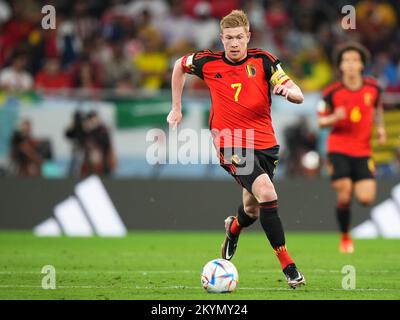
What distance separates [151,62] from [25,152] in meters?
4.03

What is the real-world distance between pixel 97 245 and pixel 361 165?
407cm

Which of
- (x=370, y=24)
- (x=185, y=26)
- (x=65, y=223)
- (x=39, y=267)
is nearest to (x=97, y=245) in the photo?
(x=65, y=223)

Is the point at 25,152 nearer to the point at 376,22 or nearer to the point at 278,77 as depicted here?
the point at 376,22

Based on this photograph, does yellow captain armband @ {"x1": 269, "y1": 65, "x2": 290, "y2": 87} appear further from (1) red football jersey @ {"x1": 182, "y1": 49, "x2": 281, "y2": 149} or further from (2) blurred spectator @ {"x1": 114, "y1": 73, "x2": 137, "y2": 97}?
(2) blurred spectator @ {"x1": 114, "y1": 73, "x2": 137, "y2": 97}

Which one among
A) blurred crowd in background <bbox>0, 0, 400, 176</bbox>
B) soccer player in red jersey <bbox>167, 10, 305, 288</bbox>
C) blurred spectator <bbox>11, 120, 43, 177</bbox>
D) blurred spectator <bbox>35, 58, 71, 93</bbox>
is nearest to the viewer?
soccer player in red jersey <bbox>167, 10, 305, 288</bbox>

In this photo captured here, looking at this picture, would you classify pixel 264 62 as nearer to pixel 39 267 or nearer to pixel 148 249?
pixel 39 267

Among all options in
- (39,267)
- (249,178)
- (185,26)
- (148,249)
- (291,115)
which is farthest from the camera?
(185,26)

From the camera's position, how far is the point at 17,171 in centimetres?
1731

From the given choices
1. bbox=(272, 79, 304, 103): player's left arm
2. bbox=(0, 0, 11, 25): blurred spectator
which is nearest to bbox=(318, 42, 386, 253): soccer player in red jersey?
bbox=(272, 79, 304, 103): player's left arm

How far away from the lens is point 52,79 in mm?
19031

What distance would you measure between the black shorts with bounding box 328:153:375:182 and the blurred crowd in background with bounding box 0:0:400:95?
4.75 metres

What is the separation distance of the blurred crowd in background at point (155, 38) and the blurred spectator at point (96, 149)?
5.14 feet

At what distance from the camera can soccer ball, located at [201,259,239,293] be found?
9.05 metres

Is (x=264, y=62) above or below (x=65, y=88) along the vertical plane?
below
